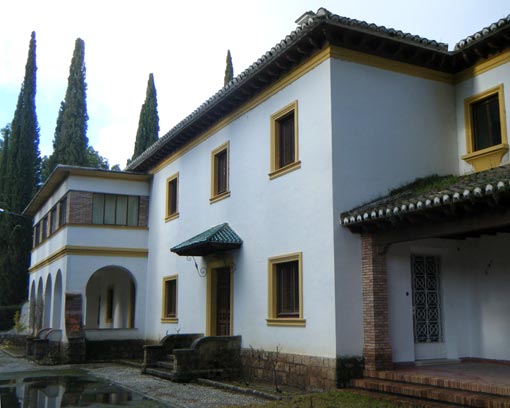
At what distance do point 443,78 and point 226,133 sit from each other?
572cm

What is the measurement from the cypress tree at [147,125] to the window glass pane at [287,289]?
2469 centimetres

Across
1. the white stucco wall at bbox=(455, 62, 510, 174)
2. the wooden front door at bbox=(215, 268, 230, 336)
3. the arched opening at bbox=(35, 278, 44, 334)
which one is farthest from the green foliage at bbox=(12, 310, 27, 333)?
the white stucco wall at bbox=(455, 62, 510, 174)

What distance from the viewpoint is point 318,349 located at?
445 inches

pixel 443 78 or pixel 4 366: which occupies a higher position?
pixel 443 78

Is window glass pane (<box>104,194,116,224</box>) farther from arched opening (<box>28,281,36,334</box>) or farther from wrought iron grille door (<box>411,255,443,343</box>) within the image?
wrought iron grille door (<box>411,255,443,343</box>)

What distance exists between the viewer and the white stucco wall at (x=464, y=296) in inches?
450

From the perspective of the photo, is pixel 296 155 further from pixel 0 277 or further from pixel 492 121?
pixel 0 277

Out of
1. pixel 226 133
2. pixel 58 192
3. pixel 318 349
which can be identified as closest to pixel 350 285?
pixel 318 349

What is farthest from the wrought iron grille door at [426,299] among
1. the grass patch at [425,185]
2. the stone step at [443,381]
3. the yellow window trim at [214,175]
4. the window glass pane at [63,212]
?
the window glass pane at [63,212]

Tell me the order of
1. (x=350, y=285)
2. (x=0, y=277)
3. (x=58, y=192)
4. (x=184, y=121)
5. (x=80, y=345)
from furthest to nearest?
(x=0, y=277) → (x=58, y=192) → (x=80, y=345) → (x=184, y=121) → (x=350, y=285)

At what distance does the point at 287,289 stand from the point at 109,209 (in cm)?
1065

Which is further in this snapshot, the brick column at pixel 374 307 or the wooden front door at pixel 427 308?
the wooden front door at pixel 427 308

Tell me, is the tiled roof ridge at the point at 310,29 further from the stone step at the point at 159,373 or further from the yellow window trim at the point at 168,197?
the stone step at the point at 159,373

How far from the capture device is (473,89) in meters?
12.8
